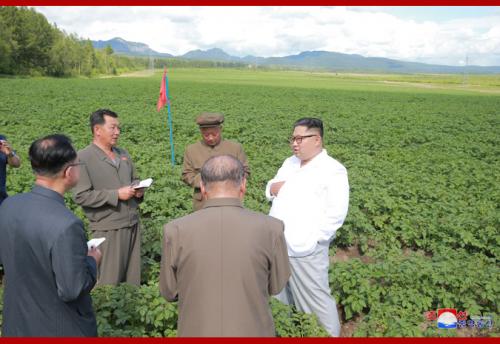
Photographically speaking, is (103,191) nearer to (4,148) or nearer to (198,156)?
(198,156)

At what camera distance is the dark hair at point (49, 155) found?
2.25 meters

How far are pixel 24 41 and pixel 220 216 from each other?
84.2 meters

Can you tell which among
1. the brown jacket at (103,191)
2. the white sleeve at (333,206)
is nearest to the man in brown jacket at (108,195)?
the brown jacket at (103,191)

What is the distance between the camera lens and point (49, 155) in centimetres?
226

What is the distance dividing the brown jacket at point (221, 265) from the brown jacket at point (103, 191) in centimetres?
205

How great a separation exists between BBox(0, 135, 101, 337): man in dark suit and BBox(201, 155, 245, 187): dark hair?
29.6 inches

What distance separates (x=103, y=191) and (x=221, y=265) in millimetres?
2342

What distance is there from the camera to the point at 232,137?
15.1m

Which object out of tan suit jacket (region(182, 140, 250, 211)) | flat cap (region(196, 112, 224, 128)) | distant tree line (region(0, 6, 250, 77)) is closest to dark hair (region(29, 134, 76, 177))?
flat cap (region(196, 112, 224, 128))

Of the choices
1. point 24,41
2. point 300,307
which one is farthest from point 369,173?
point 24,41

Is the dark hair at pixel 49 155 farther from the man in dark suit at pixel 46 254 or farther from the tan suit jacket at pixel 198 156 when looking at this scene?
the tan suit jacket at pixel 198 156

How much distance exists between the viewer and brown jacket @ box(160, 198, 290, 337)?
2.05m

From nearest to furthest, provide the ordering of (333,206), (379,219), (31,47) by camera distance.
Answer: (333,206), (379,219), (31,47)

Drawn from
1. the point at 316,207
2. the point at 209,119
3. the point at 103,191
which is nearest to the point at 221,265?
the point at 316,207
